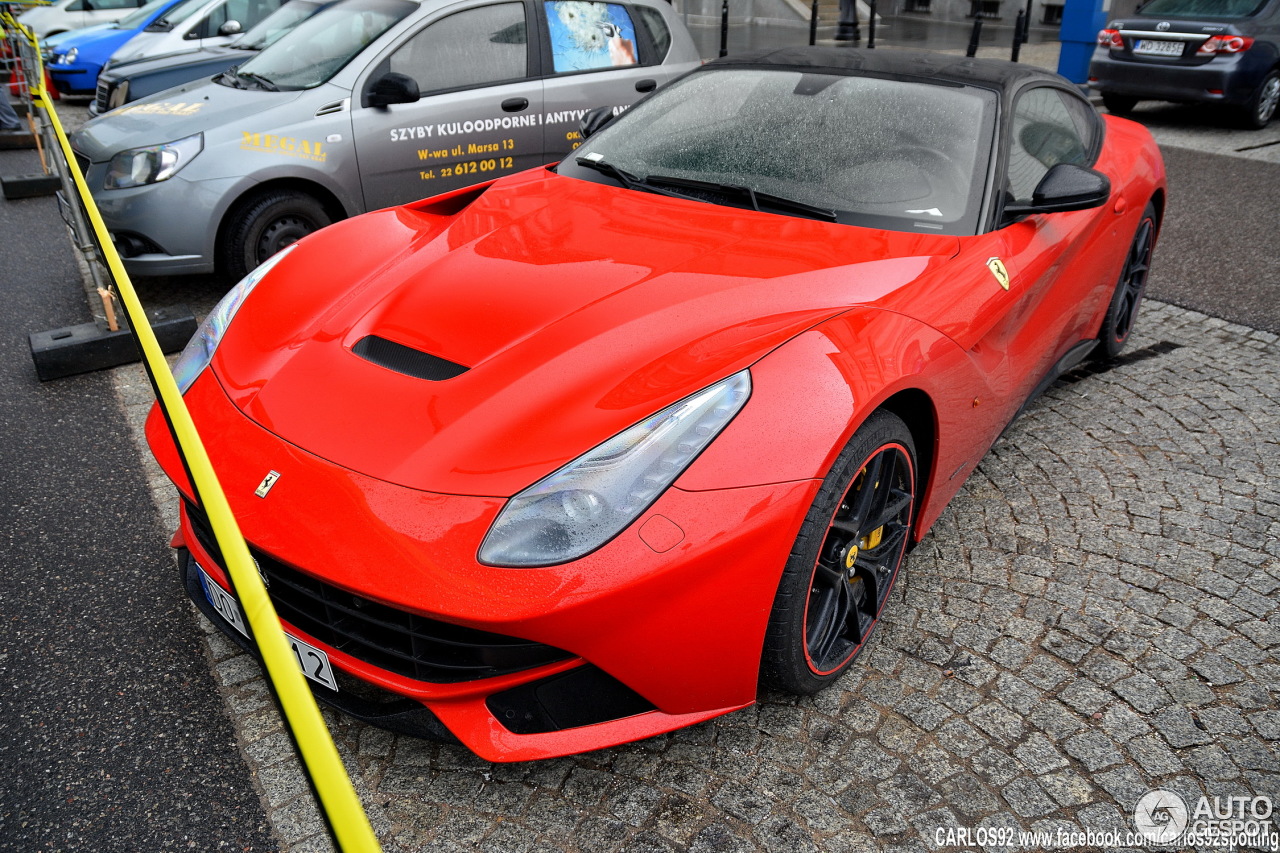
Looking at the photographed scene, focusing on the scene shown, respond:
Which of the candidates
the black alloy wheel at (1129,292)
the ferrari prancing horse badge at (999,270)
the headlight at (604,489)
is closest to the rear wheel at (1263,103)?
the black alloy wheel at (1129,292)

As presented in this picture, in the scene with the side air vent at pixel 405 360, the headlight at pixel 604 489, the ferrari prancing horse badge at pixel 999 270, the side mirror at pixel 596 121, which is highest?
the side mirror at pixel 596 121

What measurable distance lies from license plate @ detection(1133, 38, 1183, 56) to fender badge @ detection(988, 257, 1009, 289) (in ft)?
28.1

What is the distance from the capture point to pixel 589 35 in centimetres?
591

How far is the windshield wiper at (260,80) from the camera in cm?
537

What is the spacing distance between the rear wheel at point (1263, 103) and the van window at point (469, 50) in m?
7.74

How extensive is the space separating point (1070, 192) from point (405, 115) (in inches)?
145

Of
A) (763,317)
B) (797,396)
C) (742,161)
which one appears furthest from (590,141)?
(797,396)

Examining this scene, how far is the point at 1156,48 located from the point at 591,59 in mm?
6839

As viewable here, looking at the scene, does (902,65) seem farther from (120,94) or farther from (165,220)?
(120,94)

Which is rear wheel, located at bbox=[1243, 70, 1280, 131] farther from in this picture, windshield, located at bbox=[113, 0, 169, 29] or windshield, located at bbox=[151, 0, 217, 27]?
windshield, located at bbox=[113, 0, 169, 29]

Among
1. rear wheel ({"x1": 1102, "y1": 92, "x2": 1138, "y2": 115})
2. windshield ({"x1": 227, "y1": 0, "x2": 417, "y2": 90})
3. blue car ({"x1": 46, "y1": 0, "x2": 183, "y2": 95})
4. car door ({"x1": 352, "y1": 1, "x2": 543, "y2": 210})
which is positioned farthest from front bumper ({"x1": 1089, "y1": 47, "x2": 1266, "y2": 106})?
blue car ({"x1": 46, "y1": 0, "x2": 183, "y2": 95})

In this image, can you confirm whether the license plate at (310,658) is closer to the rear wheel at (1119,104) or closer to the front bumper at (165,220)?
the front bumper at (165,220)

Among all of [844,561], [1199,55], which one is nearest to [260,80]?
[844,561]

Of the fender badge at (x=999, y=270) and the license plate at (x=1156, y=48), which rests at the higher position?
the fender badge at (x=999, y=270)
